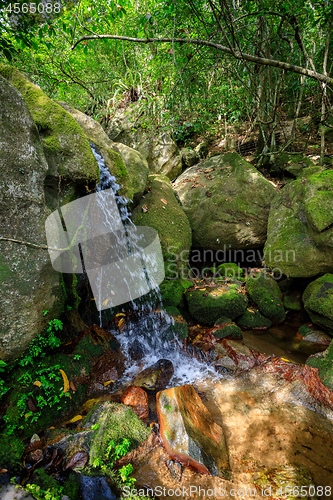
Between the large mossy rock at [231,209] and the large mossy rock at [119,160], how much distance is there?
1.89 meters

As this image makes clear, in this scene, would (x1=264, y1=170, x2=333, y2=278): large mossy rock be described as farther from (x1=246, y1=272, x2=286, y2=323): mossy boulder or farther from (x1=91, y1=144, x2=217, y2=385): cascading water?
(x1=91, y1=144, x2=217, y2=385): cascading water

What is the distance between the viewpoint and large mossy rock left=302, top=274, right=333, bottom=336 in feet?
14.1

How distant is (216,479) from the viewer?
217 cm

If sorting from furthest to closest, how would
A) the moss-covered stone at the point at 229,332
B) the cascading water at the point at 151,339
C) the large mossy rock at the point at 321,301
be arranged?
1. the moss-covered stone at the point at 229,332
2. the large mossy rock at the point at 321,301
3. the cascading water at the point at 151,339

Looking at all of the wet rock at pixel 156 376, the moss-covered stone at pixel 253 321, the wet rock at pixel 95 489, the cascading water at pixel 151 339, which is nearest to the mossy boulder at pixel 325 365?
the moss-covered stone at pixel 253 321

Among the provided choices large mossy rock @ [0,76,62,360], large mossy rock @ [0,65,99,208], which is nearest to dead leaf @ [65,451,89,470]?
large mossy rock @ [0,76,62,360]

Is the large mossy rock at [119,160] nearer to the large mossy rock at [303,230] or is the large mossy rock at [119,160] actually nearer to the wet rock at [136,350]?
the wet rock at [136,350]

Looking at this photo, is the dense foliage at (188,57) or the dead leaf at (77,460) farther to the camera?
the dense foliage at (188,57)

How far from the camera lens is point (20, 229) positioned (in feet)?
9.50

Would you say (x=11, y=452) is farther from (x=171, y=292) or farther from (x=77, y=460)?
(x=171, y=292)

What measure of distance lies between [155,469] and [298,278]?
457cm

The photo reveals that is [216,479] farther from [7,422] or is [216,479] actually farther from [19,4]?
[19,4]

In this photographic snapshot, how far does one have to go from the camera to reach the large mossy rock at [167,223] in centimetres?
551

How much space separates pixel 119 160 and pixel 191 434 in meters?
5.03
